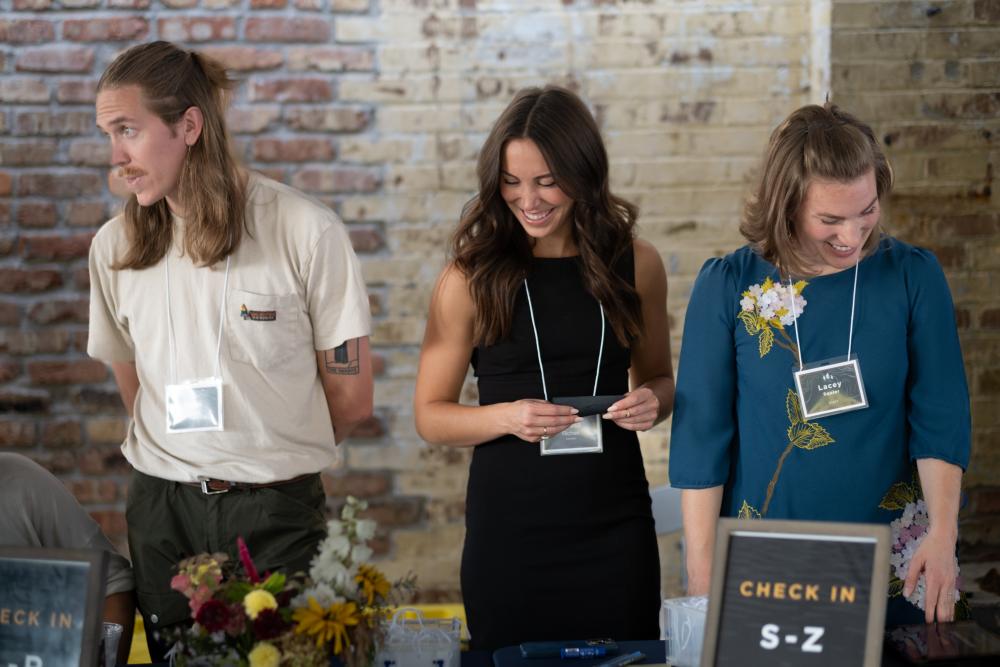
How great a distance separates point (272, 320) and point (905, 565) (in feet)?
3.83

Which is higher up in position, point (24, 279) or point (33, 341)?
point (24, 279)

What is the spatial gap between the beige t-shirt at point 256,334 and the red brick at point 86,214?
3.85 ft

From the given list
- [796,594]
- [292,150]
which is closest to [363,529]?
[796,594]

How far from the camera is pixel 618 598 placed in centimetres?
213

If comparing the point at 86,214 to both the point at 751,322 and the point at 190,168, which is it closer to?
the point at 190,168

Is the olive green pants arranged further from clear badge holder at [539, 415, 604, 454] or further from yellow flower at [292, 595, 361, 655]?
yellow flower at [292, 595, 361, 655]

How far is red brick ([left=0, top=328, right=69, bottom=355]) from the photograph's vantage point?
10.8ft

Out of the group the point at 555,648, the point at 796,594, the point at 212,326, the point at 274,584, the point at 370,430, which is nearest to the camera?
the point at 796,594

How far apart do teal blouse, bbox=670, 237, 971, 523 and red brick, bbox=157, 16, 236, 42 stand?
74.0 inches

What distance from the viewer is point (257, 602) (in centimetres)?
139

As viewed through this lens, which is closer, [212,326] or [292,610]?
[292,610]

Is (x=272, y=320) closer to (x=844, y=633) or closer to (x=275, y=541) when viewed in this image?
(x=275, y=541)

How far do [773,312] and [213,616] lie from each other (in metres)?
1.00

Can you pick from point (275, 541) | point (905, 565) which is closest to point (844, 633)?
point (905, 565)
